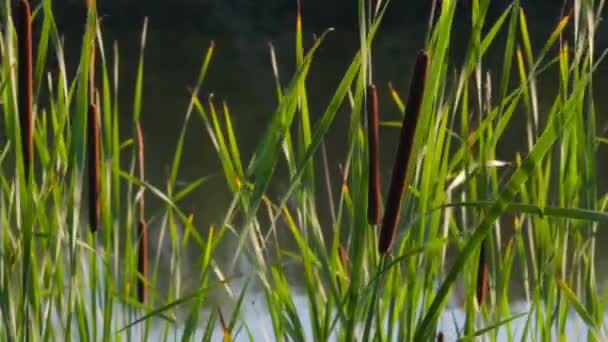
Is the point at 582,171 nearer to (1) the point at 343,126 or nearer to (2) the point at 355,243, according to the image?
(2) the point at 355,243

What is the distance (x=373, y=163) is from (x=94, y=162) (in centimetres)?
18

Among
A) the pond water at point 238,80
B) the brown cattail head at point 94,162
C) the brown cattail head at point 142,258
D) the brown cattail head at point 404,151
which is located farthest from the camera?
the pond water at point 238,80

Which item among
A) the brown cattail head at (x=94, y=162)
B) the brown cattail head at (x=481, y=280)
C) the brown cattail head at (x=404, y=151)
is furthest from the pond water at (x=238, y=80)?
the brown cattail head at (x=404, y=151)

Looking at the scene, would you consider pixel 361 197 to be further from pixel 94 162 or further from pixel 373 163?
pixel 94 162

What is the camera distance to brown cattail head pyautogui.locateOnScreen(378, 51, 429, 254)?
21.4 inches

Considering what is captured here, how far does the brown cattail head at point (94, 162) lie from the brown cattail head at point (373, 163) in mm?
164

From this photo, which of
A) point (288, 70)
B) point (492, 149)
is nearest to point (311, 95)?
point (288, 70)

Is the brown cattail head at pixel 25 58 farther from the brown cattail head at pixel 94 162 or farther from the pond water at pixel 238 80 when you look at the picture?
the pond water at pixel 238 80

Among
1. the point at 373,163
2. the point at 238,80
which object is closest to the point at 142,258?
the point at 373,163

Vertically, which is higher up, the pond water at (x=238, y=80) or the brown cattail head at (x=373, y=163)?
the brown cattail head at (x=373, y=163)

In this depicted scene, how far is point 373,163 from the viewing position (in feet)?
1.98

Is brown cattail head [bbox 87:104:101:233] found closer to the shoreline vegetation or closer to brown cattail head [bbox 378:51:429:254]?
the shoreline vegetation

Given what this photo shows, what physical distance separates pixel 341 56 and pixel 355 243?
624 cm

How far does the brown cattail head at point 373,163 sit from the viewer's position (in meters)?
0.60
